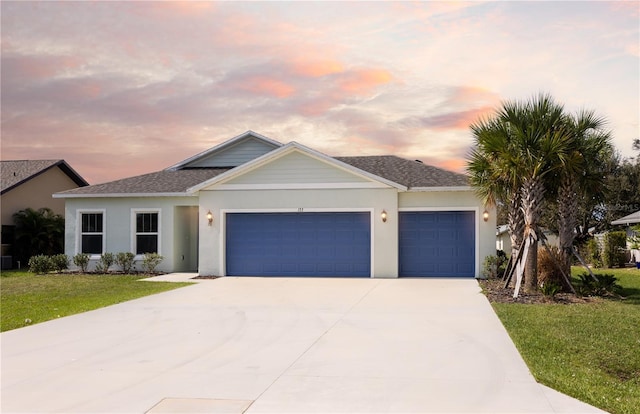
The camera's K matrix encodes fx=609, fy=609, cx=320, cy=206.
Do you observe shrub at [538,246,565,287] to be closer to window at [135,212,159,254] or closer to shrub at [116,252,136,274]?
window at [135,212,159,254]

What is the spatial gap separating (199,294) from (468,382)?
32.4ft

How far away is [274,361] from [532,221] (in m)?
9.41

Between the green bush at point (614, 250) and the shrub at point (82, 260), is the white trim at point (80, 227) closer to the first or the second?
the shrub at point (82, 260)

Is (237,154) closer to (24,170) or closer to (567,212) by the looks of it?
(24,170)

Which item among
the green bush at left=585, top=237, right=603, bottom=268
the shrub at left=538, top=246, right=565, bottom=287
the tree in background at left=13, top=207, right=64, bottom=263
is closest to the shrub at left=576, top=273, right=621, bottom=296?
the shrub at left=538, top=246, right=565, bottom=287

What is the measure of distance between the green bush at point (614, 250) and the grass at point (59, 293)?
19592 millimetres

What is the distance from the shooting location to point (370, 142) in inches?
1054

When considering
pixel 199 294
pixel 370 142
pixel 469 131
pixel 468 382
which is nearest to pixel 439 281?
pixel 469 131

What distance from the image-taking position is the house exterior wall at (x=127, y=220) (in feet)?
73.1

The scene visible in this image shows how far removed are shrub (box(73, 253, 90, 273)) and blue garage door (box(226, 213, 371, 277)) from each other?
18.9ft

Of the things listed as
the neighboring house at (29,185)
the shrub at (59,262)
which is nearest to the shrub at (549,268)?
the shrub at (59,262)

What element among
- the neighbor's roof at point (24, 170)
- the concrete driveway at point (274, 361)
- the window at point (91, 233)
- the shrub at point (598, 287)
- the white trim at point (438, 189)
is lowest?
the concrete driveway at point (274, 361)

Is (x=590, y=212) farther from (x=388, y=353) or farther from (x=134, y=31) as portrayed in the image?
(x=388, y=353)

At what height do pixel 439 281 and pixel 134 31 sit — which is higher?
pixel 134 31
